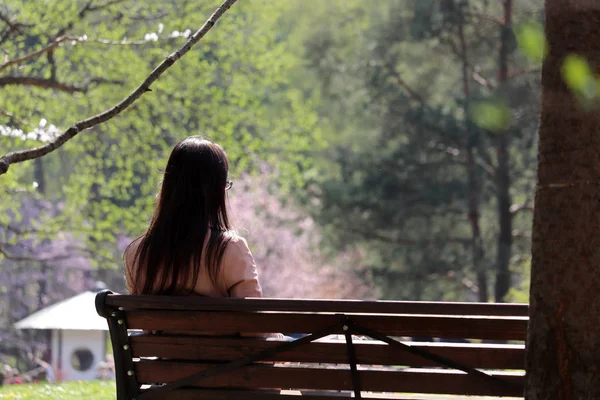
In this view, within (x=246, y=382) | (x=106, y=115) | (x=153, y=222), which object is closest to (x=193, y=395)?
(x=246, y=382)

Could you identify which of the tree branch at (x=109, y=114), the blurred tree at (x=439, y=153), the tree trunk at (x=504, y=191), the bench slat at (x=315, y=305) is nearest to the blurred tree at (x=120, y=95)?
the blurred tree at (x=439, y=153)

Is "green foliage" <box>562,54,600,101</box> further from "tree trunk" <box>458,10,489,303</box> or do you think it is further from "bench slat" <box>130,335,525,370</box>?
"tree trunk" <box>458,10,489,303</box>

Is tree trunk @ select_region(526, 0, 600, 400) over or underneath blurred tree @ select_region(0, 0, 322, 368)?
underneath

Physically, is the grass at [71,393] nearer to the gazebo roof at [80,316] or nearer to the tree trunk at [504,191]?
the gazebo roof at [80,316]

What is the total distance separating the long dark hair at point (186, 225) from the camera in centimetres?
377

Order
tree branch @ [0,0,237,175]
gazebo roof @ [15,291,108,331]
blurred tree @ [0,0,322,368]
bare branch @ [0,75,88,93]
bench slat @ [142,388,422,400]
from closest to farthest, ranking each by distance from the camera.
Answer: bench slat @ [142,388,422,400] → tree branch @ [0,0,237,175] → gazebo roof @ [15,291,108,331] → bare branch @ [0,75,88,93] → blurred tree @ [0,0,322,368]

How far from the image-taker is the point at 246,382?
3643 millimetres

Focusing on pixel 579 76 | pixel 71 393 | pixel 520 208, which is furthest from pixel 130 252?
pixel 520 208

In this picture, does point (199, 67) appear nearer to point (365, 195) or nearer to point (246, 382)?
point (365, 195)

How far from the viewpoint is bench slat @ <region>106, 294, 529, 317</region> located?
10.8ft

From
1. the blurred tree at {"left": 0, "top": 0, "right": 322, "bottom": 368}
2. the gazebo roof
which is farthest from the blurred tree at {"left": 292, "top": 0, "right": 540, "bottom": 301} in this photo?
the gazebo roof

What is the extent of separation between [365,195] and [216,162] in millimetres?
20737

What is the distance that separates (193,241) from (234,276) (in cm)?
20

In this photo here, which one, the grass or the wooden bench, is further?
the grass
